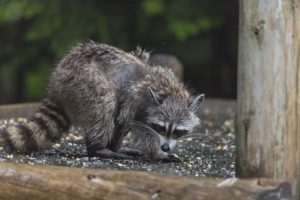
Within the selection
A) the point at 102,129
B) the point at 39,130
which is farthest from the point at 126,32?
the point at 102,129

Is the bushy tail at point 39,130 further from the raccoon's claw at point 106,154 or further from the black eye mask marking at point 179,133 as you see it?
the black eye mask marking at point 179,133

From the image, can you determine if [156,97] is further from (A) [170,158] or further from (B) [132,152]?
(B) [132,152]

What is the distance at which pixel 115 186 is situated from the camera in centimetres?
473

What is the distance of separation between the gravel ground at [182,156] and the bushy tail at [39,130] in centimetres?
8

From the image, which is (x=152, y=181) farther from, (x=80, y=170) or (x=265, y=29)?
(x=265, y=29)

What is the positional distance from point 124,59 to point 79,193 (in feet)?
6.51

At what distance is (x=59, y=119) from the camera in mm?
6637

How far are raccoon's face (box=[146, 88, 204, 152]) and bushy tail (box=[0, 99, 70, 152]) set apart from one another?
74 centimetres

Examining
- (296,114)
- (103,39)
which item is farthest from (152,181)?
(103,39)

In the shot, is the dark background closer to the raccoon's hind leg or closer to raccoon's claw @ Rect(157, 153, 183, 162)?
the raccoon's hind leg

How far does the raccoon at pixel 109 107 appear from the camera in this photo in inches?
249

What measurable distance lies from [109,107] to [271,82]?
6.02 feet

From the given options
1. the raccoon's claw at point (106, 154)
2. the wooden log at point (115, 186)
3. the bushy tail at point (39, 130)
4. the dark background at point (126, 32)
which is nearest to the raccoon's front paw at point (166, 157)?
the raccoon's claw at point (106, 154)

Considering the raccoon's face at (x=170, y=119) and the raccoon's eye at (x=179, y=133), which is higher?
the raccoon's face at (x=170, y=119)
